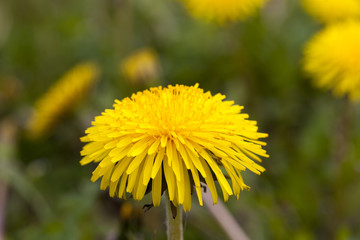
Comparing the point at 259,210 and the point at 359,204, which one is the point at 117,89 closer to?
the point at 259,210

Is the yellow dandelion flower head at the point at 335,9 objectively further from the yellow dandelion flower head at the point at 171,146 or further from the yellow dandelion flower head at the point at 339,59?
the yellow dandelion flower head at the point at 171,146

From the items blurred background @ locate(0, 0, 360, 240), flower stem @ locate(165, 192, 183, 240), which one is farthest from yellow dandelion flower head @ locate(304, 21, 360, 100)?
flower stem @ locate(165, 192, 183, 240)

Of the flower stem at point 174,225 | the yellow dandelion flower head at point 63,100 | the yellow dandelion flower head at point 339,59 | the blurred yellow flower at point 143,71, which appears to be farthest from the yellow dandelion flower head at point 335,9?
the flower stem at point 174,225

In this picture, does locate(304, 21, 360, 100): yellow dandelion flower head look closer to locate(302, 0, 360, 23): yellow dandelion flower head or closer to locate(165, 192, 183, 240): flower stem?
locate(302, 0, 360, 23): yellow dandelion flower head

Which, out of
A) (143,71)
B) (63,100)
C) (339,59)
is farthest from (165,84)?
(339,59)

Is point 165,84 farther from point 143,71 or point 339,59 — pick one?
point 339,59
